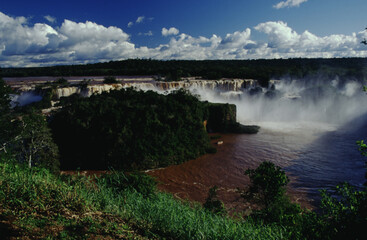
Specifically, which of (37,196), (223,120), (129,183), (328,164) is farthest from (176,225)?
(223,120)

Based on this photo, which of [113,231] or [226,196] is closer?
[113,231]

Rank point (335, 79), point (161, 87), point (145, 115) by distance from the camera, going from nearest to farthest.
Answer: point (145, 115) < point (161, 87) < point (335, 79)

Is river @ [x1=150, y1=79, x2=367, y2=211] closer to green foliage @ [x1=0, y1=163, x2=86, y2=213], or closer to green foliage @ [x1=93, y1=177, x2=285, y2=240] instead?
green foliage @ [x1=93, y1=177, x2=285, y2=240]

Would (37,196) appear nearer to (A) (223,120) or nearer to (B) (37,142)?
(B) (37,142)

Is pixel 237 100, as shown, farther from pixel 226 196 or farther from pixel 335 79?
pixel 335 79

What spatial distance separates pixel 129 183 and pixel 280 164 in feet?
41.0

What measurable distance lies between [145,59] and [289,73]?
45.4 meters

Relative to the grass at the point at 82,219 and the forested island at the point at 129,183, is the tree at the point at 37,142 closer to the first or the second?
the forested island at the point at 129,183

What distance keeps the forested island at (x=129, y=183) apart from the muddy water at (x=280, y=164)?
40.6 inches

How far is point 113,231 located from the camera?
3475mm

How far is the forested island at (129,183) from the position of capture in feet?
12.0

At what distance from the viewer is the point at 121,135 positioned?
52.7 feet

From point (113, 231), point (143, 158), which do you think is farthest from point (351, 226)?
point (143, 158)

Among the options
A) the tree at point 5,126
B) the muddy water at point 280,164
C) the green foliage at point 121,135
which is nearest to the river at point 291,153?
the muddy water at point 280,164
